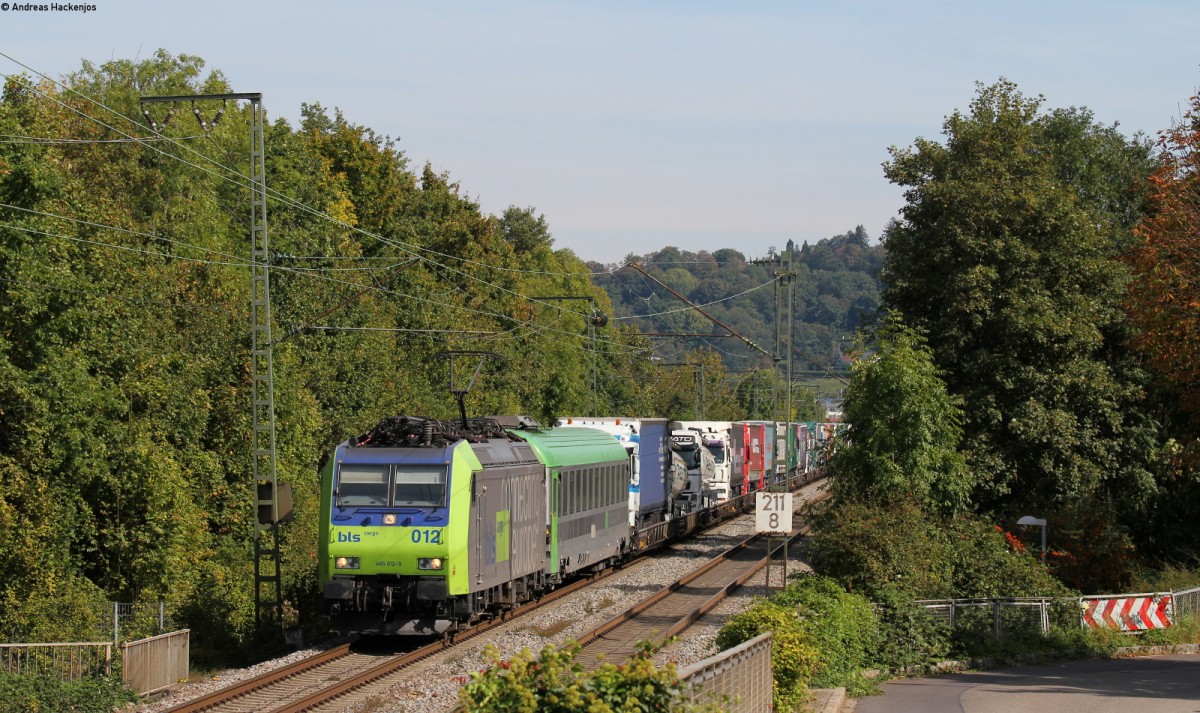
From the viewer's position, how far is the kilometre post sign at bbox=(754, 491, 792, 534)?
22641 millimetres

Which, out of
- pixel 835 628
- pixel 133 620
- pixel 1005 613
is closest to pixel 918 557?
pixel 1005 613

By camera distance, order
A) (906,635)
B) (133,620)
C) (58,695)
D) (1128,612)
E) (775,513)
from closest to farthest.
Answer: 1. (58,695)
2. (906,635)
3. (775,513)
4. (1128,612)
5. (133,620)

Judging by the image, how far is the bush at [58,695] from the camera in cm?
1600

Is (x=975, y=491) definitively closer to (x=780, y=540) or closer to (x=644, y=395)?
(x=780, y=540)

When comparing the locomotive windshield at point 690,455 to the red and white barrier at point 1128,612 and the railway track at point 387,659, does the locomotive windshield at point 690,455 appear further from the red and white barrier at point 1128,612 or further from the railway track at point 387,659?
the red and white barrier at point 1128,612

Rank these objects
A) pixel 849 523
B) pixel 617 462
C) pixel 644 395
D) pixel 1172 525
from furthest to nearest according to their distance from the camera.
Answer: pixel 644 395, pixel 1172 525, pixel 617 462, pixel 849 523

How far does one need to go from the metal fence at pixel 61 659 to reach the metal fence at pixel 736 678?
29.9 ft

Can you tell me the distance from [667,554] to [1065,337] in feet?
42.4

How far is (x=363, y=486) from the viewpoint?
67.9 ft

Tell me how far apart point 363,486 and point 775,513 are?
6972 mm

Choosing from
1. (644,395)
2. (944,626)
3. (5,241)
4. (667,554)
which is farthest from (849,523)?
(644,395)

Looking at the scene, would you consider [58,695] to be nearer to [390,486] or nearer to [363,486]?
[363,486]

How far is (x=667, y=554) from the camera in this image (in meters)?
38.8

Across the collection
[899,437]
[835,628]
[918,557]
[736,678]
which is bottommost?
[835,628]
